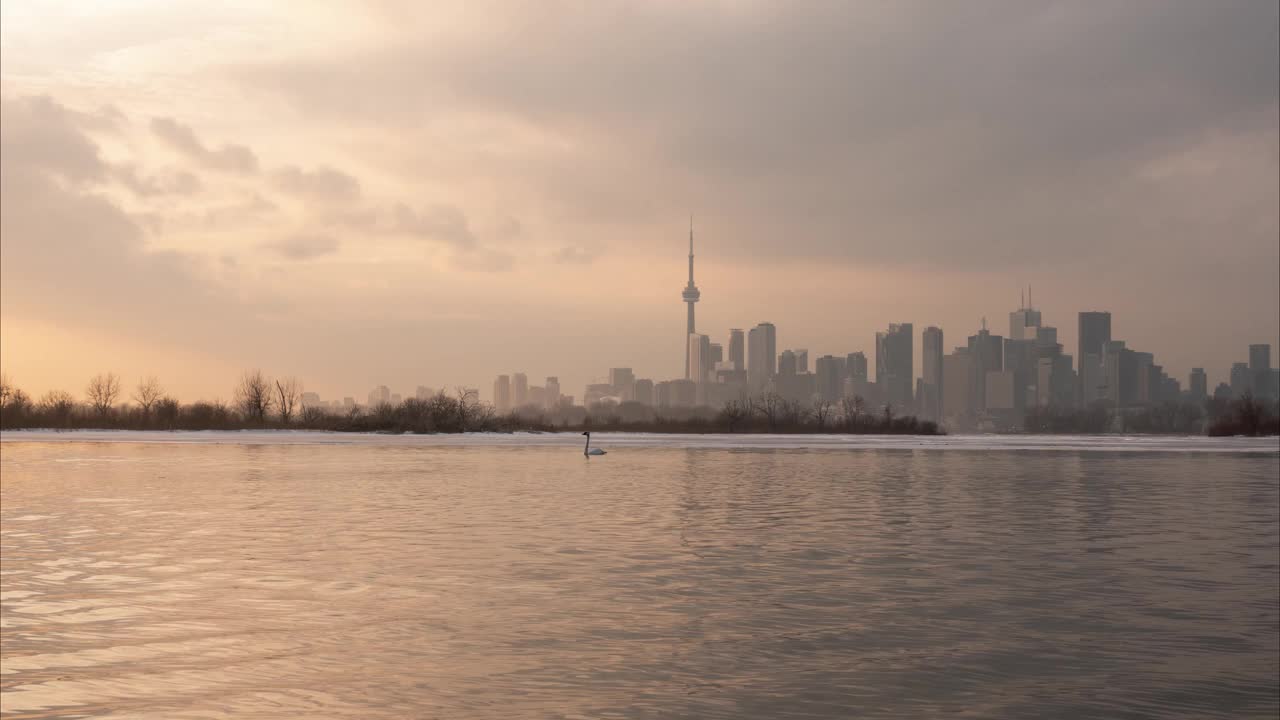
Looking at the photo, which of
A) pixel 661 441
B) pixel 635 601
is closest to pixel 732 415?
pixel 661 441

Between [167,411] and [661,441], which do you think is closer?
[661,441]

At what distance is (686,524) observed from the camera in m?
25.8

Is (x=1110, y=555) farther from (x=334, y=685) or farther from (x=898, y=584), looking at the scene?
(x=334, y=685)

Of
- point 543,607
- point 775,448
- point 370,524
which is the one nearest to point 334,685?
point 543,607

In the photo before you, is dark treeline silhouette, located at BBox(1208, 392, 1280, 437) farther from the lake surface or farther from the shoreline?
the lake surface

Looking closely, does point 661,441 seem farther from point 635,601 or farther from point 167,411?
point 635,601

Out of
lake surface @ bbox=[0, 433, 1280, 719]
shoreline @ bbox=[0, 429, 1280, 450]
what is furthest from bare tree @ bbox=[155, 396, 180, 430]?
lake surface @ bbox=[0, 433, 1280, 719]

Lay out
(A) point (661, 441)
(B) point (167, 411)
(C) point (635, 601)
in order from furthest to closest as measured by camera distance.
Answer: (B) point (167, 411)
(A) point (661, 441)
(C) point (635, 601)

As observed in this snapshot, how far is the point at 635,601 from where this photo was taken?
16.2 meters

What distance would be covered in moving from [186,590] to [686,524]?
11.8 meters

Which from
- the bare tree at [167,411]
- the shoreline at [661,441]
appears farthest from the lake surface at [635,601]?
the bare tree at [167,411]

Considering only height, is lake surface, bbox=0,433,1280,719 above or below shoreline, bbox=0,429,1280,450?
below

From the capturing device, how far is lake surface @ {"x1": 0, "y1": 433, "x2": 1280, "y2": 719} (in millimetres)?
11336

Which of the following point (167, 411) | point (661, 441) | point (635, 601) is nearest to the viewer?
Answer: point (635, 601)
